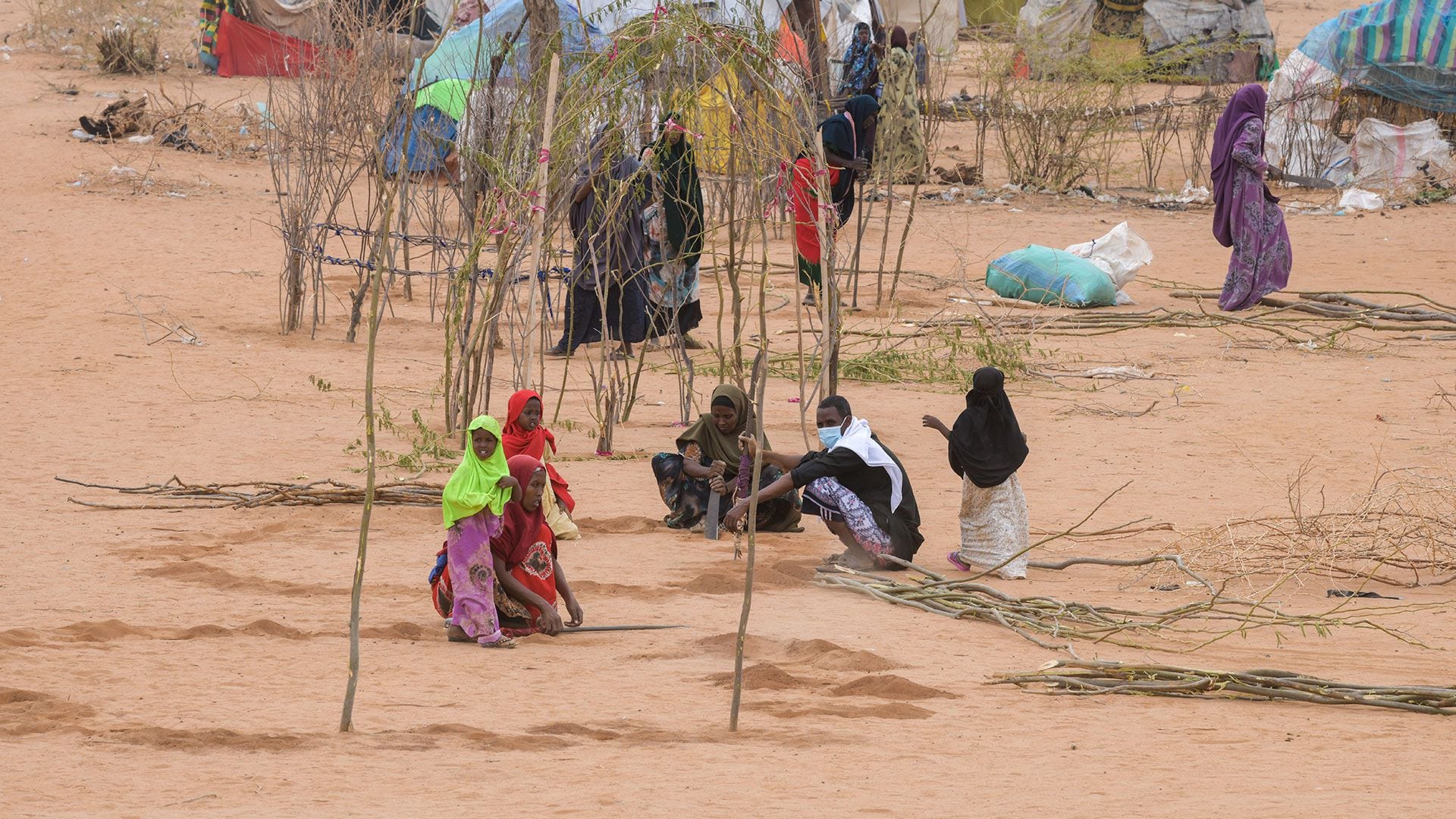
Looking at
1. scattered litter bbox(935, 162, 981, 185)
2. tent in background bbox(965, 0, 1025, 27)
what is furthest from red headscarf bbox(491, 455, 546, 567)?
tent in background bbox(965, 0, 1025, 27)

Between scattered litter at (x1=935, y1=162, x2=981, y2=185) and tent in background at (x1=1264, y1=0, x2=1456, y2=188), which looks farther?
scattered litter at (x1=935, y1=162, x2=981, y2=185)

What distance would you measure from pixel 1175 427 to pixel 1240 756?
15.1 feet

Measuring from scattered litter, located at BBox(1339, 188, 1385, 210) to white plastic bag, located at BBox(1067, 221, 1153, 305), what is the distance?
14.8ft

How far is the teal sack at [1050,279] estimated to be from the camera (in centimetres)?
1151

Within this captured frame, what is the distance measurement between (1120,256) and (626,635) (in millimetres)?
8075

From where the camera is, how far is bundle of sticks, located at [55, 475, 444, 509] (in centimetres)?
621

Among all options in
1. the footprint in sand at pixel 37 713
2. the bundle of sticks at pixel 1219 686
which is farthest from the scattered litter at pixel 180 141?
the bundle of sticks at pixel 1219 686

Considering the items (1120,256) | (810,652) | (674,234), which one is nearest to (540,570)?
(810,652)

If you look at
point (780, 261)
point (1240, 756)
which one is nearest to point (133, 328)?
point (780, 261)

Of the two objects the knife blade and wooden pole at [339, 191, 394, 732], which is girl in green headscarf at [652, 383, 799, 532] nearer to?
the knife blade

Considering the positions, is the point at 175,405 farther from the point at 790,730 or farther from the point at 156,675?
the point at 790,730

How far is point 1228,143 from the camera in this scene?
11.2 meters

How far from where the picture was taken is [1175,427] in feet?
26.6

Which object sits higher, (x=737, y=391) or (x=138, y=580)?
(x=737, y=391)
